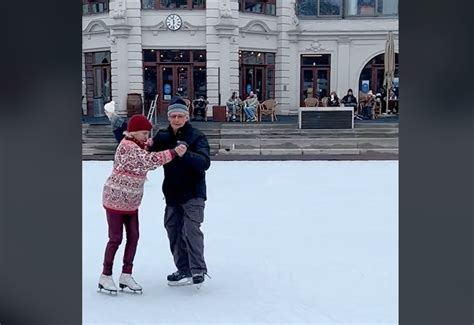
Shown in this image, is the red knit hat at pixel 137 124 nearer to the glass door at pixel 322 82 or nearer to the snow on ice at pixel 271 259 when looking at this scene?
the snow on ice at pixel 271 259

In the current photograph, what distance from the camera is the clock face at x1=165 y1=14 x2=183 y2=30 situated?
22109 mm

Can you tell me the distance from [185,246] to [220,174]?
21.3 ft

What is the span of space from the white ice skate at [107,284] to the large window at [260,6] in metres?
19.4

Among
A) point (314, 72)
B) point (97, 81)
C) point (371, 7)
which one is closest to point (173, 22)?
point (97, 81)

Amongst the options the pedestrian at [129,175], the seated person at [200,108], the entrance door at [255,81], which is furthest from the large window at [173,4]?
the pedestrian at [129,175]

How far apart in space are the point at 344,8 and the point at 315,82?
123 inches

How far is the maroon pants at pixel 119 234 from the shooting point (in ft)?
14.8

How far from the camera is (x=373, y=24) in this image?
24.2m

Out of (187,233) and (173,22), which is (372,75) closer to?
(173,22)

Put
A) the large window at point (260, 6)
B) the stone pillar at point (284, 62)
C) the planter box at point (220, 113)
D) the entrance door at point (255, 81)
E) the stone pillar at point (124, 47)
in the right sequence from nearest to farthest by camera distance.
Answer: the planter box at point (220, 113) → the stone pillar at point (124, 47) → the large window at point (260, 6) → the entrance door at point (255, 81) → the stone pillar at point (284, 62)

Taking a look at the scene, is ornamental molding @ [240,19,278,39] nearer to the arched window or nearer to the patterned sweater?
the arched window

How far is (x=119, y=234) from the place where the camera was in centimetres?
458
